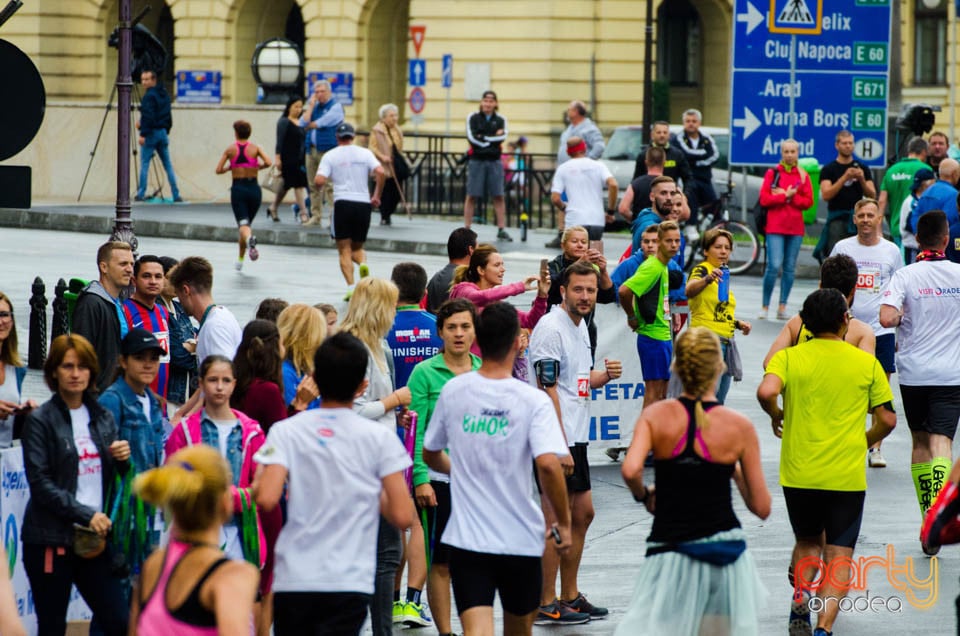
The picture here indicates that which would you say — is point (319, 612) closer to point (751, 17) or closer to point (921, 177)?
point (921, 177)

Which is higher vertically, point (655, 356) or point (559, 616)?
point (655, 356)

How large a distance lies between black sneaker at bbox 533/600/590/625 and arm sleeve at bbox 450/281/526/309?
1837 mm

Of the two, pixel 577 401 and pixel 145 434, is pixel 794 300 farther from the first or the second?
pixel 145 434

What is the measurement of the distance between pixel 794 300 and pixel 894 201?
233 cm

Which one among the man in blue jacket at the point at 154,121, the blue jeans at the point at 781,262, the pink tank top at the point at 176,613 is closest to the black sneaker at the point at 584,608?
the pink tank top at the point at 176,613

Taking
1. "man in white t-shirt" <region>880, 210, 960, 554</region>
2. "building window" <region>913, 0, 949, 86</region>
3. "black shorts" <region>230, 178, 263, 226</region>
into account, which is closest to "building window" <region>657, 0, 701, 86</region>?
"building window" <region>913, 0, 949, 86</region>

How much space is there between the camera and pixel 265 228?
A: 979 inches

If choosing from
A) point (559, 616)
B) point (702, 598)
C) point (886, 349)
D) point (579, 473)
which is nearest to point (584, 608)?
point (559, 616)

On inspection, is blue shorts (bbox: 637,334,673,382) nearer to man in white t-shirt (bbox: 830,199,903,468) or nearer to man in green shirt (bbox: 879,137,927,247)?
man in white t-shirt (bbox: 830,199,903,468)

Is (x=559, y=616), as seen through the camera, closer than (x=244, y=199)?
Yes

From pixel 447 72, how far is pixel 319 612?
3158cm

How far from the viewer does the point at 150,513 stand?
6625 mm

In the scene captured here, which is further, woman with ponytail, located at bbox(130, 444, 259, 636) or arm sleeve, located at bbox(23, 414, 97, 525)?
arm sleeve, located at bbox(23, 414, 97, 525)

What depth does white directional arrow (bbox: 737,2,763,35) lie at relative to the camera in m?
20.6
